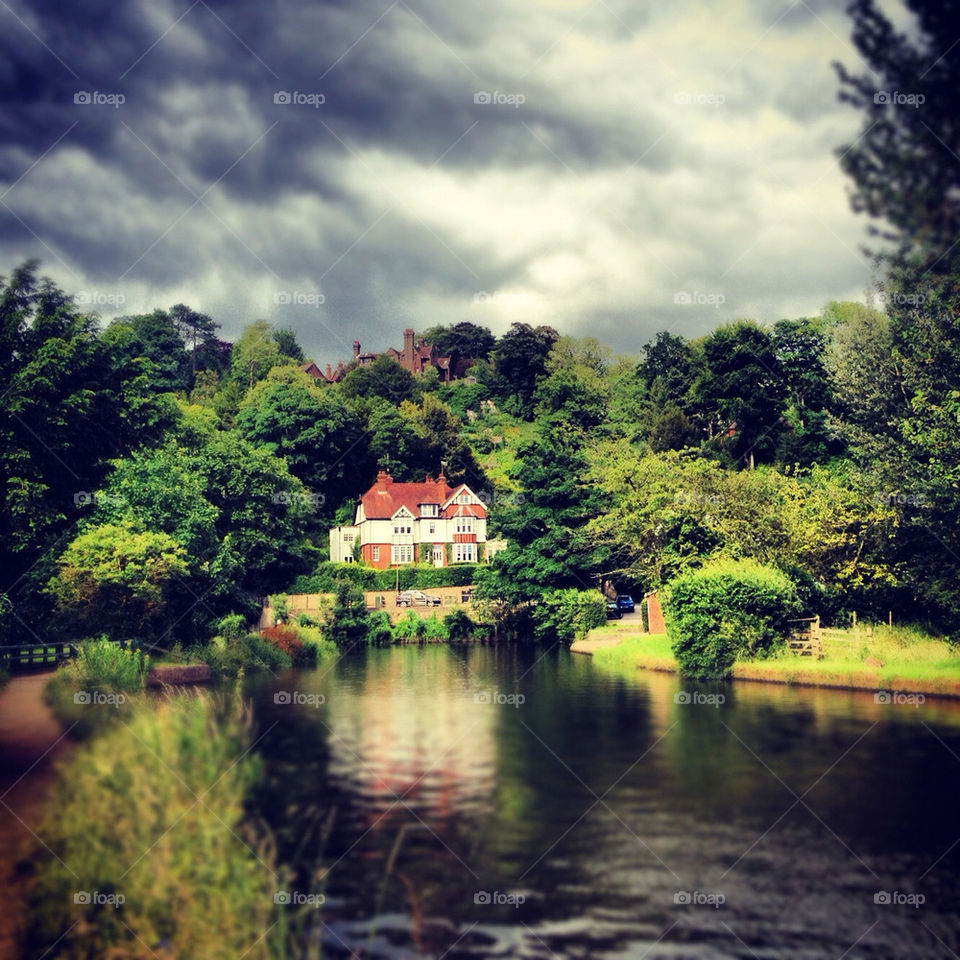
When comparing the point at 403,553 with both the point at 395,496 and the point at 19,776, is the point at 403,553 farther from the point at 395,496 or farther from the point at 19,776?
the point at 19,776

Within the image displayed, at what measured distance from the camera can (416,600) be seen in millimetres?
71812

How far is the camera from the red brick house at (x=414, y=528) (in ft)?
301

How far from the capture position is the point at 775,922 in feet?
49.6

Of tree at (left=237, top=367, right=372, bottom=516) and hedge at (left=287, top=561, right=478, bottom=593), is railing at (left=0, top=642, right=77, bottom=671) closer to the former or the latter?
hedge at (left=287, top=561, right=478, bottom=593)

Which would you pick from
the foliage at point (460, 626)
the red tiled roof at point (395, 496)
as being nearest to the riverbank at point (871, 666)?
the foliage at point (460, 626)

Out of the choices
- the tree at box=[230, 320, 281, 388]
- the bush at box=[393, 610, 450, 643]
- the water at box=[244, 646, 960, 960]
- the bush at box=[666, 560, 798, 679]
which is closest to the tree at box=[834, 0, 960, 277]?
the water at box=[244, 646, 960, 960]

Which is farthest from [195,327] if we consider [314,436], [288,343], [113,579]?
[113,579]

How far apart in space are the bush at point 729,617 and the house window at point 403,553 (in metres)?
52.8

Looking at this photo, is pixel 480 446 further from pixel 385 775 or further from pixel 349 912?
pixel 349 912

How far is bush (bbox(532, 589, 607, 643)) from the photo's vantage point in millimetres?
59719

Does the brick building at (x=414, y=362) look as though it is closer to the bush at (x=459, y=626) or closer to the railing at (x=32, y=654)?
the bush at (x=459, y=626)

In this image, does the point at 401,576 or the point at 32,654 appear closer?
the point at 32,654

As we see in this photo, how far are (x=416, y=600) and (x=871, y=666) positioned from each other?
3967 cm

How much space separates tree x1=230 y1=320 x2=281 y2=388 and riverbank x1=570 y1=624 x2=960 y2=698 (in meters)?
89.3
